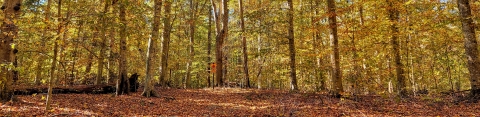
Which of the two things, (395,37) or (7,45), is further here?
(395,37)

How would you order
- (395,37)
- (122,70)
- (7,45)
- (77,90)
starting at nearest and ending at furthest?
(7,45), (122,70), (77,90), (395,37)

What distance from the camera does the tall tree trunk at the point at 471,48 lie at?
995 cm

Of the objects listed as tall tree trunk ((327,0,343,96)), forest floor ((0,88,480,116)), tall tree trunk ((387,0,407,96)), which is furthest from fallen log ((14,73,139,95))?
tall tree trunk ((387,0,407,96))

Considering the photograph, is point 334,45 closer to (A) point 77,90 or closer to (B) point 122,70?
(B) point 122,70

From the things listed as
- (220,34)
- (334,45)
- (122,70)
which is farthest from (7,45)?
(220,34)

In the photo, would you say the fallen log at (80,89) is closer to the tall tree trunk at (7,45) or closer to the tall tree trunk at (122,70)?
the tall tree trunk at (122,70)

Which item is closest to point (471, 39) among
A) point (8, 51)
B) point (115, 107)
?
point (115, 107)

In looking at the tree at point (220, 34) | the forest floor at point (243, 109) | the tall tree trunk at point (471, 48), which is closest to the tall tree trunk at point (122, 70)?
the forest floor at point (243, 109)

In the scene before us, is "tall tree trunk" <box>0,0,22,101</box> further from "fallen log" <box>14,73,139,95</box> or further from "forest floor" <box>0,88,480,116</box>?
"fallen log" <box>14,73,139,95</box>

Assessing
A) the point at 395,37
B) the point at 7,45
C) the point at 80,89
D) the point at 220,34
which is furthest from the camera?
the point at 220,34

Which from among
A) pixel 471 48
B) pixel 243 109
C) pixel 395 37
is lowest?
pixel 243 109

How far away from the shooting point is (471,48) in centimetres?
1010

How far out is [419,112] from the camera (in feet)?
28.9

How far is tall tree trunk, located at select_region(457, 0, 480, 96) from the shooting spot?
9945 mm
